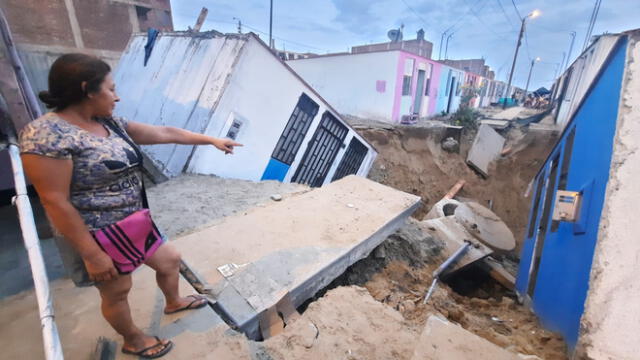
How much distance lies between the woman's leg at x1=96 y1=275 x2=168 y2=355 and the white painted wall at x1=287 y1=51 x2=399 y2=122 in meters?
13.3

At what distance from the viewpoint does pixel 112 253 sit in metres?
1.28

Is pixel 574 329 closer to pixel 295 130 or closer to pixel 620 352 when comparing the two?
pixel 620 352

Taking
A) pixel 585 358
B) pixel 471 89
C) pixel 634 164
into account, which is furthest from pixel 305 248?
pixel 471 89

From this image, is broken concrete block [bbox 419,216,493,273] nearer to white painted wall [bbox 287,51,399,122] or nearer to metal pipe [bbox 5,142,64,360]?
metal pipe [bbox 5,142,64,360]

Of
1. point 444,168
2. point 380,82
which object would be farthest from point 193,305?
point 380,82

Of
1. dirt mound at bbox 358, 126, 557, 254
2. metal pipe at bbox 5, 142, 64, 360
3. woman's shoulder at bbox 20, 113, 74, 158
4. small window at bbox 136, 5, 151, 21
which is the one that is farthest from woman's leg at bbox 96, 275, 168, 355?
small window at bbox 136, 5, 151, 21

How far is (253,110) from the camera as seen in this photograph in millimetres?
4332

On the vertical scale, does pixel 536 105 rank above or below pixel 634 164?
above

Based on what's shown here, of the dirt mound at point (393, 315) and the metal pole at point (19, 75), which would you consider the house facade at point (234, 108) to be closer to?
the metal pole at point (19, 75)

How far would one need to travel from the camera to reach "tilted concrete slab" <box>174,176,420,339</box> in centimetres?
199

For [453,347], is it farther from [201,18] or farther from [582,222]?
[201,18]

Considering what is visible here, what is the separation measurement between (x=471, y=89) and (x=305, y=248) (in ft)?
78.7

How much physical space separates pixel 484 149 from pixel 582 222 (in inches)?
386

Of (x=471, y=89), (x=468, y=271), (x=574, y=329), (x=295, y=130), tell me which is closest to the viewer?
(x=574, y=329)
